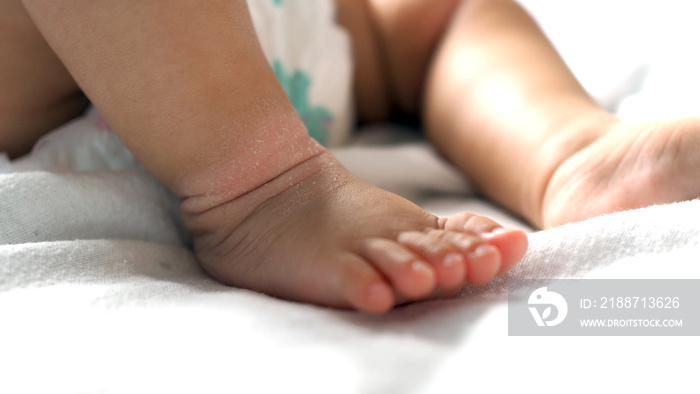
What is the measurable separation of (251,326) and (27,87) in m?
0.41

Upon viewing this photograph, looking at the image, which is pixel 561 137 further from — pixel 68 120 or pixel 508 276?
pixel 68 120

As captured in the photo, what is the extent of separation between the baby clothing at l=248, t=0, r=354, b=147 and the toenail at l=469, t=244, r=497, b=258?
17.4 inches

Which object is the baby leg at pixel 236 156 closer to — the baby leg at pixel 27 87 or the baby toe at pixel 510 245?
the baby toe at pixel 510 245

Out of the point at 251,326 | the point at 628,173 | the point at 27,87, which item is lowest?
the point at 628,173

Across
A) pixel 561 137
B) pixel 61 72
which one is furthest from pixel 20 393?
pixel 561 137

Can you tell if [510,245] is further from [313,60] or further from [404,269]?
[313,60]

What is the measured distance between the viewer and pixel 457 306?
1.33 feet

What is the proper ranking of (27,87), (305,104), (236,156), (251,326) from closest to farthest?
(251,326)
(236,156)
(27,87)
(305,104)

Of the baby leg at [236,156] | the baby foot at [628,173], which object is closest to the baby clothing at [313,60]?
the baby leg at [236,156]

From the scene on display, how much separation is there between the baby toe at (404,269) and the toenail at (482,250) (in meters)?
0.03

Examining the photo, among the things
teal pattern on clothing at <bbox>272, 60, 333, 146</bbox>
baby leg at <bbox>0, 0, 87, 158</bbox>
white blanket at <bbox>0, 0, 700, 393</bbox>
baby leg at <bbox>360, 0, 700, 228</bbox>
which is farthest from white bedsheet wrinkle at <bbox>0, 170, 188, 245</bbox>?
baby leg at <bbox>360, 0, 700, 228</bbox>

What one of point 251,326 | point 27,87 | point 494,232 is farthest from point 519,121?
→ point 27,87

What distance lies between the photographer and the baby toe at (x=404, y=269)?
399 millimetres

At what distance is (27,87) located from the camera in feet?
2.01
